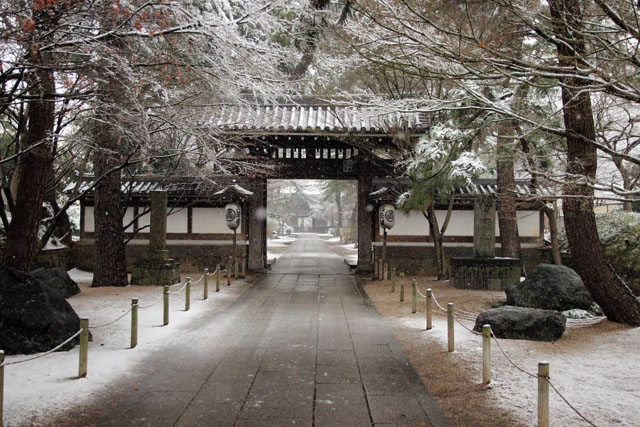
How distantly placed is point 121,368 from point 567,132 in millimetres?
6852

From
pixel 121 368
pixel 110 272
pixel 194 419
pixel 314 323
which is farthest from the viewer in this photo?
pixel 110 272

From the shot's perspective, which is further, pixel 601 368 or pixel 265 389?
pixel 601 368

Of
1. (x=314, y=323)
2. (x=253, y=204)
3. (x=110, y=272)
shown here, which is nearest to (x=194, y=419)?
(x=314, y=323)

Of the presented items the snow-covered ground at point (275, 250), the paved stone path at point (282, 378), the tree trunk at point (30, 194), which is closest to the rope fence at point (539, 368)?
the paved stone path at point (282, 378)

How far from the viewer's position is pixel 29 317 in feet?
21.3

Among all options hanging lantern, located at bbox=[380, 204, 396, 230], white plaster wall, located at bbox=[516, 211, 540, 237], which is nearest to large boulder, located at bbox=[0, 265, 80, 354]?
hanging lantern, located at bbox=[380, 204, 396, 230]

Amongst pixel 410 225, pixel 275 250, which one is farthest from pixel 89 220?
pixel 275 250

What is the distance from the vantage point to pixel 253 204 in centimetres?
1695

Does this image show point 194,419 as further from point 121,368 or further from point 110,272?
point 110,272

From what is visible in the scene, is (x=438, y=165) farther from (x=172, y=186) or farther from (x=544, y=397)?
(x=172, y=186)

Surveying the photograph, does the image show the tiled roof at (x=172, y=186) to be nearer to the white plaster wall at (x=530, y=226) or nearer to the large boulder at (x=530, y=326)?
the white plaster wall at (x=530, y=226)

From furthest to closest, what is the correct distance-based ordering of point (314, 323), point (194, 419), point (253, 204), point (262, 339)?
point (253, 204)
point (314, 323)
point (262, 339)
point (194, 419)

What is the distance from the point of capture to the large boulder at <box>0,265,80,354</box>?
641 cm

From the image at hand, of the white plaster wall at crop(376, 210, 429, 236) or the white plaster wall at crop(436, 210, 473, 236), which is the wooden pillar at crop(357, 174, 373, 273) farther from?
the white plaster wall at crop(436, 210, 473, 236)
